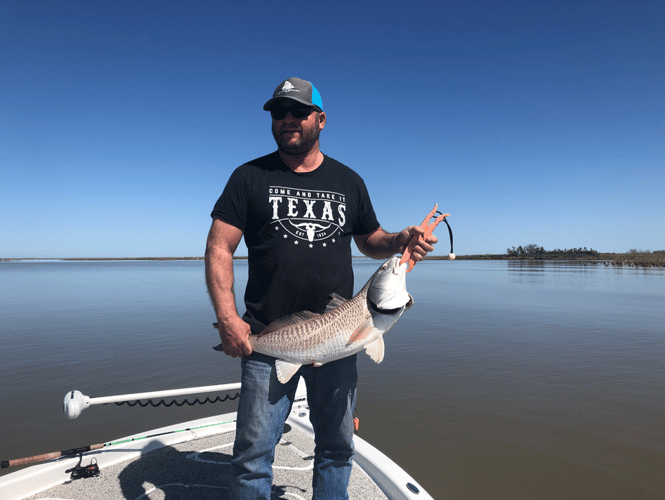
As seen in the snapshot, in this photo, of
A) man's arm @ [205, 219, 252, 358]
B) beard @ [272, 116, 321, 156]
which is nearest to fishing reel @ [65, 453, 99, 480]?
man's arm @ [205, 219, 252, 358]

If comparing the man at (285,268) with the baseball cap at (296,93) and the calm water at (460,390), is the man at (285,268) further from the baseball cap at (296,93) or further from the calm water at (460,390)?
the calm water at (460,390)

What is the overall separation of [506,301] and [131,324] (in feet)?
66.5

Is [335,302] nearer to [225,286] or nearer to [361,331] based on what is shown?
[361,331]

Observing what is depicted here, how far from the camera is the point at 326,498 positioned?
9.48ft

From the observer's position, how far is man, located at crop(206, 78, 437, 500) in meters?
2.70

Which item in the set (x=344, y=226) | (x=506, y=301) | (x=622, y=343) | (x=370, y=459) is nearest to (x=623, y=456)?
(x=370, y=459)

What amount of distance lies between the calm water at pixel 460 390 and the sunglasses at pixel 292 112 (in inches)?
216

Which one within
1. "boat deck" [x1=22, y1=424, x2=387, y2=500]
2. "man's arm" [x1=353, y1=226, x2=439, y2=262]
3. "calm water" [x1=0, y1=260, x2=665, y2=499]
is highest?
"man's arm" [x1=353, y1=226, x2=439, y2=262]

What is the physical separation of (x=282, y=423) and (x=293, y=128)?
7.57 feet

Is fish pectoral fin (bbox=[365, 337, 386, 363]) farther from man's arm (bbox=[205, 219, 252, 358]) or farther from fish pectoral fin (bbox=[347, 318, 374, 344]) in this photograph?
man's arm (bbox=[205, 219, 252, 358])

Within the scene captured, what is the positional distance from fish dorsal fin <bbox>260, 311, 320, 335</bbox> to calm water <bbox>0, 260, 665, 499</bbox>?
4.39m

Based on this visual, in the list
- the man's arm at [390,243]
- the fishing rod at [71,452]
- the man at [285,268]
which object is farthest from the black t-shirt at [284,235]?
the fishing rod at [71,452]

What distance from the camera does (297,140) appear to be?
2.93 meters

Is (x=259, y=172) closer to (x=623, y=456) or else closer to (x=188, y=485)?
(x=188, y=485)
